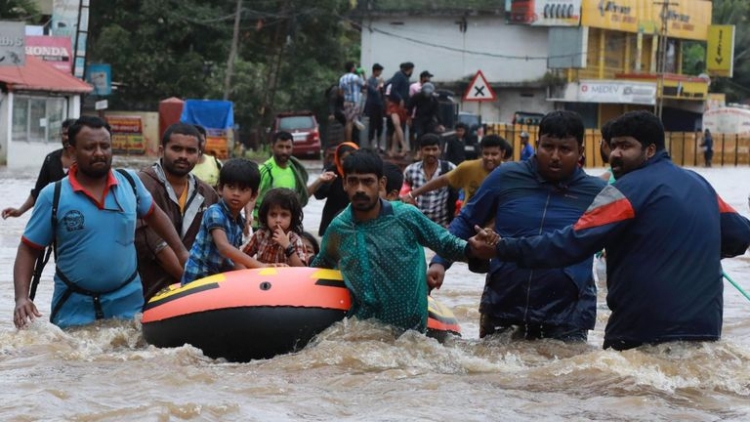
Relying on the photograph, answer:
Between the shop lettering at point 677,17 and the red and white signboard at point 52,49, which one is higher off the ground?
the shop lettering at point 677,17

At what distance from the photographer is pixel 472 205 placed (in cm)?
767

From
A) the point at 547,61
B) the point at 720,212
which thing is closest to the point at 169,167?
the point at 720,212

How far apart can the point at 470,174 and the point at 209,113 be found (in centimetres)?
3199

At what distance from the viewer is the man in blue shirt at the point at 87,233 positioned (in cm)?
763

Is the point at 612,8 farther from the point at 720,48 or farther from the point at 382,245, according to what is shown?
the point at 382,245

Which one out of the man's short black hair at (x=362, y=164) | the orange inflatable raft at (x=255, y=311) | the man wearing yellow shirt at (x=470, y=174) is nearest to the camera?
the man's short black hair at (x=362, y=164)

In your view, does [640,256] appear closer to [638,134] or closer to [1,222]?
[638,134]

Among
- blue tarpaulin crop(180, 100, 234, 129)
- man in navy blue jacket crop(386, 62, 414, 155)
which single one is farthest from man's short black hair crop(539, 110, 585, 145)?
blue tarpaulin crop(180, 100, 234, 129)

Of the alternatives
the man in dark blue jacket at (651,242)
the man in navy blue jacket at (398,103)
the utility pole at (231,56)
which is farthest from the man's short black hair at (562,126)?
the utility pole at (231,56)

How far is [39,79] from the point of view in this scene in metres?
39.8

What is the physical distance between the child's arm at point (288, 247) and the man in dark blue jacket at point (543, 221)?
45.2 inches

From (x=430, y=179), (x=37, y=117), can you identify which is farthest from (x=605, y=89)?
(x=430, y=179)

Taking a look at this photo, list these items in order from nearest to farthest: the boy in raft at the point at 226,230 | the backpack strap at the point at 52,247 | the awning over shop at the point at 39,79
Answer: the backpack strap at the point at 52,247 → the boy in raft at the point at 226,230 → the awning over shop at the point at 39,79

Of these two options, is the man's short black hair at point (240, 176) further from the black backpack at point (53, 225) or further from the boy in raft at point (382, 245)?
the boy in raft at point (382, 245)
